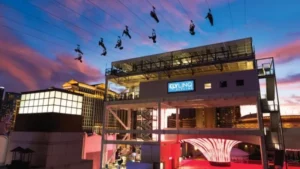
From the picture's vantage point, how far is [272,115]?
19.8m

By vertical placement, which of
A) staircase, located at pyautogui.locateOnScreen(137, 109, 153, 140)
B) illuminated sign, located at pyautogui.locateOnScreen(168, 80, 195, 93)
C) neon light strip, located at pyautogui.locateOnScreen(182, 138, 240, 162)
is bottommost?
neon light strip, located at pyautogui.locateOnScreen(182, 138, 240, 162)

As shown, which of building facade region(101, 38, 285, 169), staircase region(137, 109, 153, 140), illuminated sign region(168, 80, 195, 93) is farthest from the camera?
staircase region(137, 109, 153, 140)

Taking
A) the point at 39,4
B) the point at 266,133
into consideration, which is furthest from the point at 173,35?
the point at 266,133

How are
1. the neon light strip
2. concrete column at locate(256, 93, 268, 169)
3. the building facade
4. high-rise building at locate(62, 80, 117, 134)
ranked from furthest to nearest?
high-rise building at locate(62, 80, 117, 134) → the neon light strip → the building facade → concrete column at locate(256, 93, 268, 169)

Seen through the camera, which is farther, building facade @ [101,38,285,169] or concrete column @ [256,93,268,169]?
building facade @ [101,38,285,169]

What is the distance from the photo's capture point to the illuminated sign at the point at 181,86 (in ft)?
78.0

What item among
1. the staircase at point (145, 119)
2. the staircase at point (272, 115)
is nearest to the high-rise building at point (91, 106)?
the staircase at point (145, 119)

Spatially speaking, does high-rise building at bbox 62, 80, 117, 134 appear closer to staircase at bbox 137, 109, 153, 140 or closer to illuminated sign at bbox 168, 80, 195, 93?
staircase at bbox 137, 109, 153, 140

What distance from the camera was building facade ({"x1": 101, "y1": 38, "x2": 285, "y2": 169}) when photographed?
20172 millimetres

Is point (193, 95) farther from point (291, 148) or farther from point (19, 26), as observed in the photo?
point (19, 26)

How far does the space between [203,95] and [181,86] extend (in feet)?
9.51

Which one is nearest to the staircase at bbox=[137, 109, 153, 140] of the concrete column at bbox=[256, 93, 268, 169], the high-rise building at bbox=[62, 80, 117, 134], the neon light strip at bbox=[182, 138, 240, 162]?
the neon light strip at bbox=[182, 138, 240, 162]

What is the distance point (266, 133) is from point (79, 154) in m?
22.2

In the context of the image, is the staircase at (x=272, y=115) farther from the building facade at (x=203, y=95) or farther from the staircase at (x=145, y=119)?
the staircase at (x=145, y=119)
